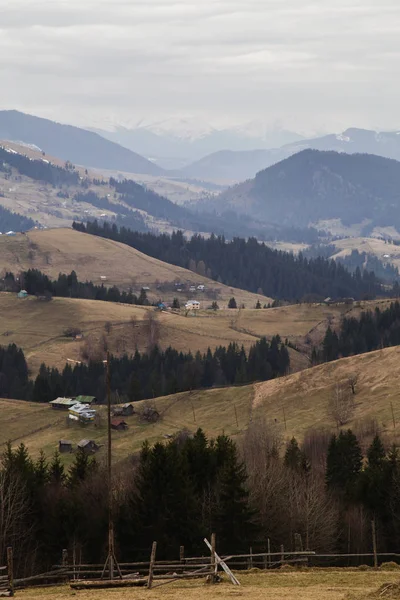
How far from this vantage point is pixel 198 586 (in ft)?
139

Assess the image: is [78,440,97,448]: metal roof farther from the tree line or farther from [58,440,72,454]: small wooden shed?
the tree line

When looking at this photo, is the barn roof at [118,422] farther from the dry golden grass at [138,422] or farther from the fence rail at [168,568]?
the fence rail at [168,568]

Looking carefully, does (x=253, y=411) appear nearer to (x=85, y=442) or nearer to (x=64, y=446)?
(x=85, y=442)

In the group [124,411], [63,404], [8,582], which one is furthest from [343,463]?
[63,404]

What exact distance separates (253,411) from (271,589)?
4178 inches

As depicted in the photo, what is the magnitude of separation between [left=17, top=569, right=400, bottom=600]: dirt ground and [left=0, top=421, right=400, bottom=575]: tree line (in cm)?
1326

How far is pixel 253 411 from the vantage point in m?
147

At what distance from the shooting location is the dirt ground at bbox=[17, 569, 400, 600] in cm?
3856

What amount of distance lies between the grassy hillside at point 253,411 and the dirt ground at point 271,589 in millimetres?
77220

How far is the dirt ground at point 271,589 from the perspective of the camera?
3856cm

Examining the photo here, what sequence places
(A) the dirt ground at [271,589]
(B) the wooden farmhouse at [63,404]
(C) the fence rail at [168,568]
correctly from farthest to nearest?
(B) the wooden farmhouse at [63,404]
(C) the fence rail at [168,568]
(A) the dirt ground at [271,589]

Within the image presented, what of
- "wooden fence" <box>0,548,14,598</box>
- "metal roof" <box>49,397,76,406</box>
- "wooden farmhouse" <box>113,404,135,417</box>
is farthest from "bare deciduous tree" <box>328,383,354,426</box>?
"wooden fence" <box>0,548,14,598</box>

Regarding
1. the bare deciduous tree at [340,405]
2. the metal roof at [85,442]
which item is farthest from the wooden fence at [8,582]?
the bare deciduous tree at [340,405]

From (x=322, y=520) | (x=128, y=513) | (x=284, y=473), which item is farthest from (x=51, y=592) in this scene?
(x=284, y=473)
